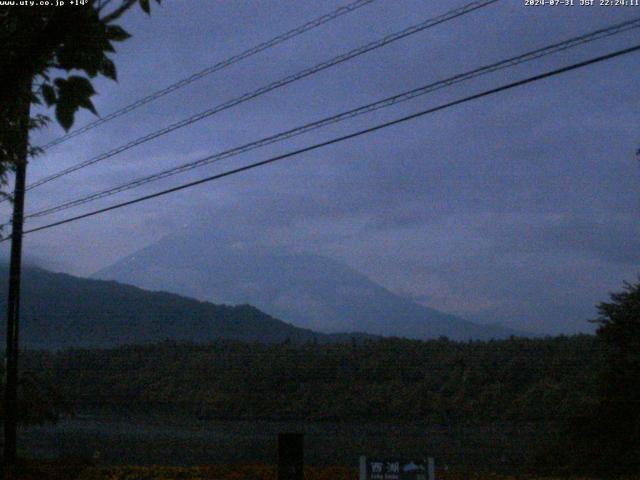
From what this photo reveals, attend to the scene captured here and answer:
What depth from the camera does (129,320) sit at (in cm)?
4391

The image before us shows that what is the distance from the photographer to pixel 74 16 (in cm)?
341

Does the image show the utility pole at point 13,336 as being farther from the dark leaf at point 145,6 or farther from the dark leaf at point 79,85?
the dark leaf at point 79,85

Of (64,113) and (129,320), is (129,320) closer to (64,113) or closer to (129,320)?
(129,320)

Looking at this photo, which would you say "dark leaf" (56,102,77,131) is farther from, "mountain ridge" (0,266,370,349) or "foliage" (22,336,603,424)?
"mountain ridge" (0,266,370,349)

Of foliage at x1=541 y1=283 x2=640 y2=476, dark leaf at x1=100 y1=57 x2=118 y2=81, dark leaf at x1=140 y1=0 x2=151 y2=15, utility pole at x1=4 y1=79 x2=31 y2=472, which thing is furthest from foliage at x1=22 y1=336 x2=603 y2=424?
dark leaf at x1=100 y1=57 x2=118 y2=81

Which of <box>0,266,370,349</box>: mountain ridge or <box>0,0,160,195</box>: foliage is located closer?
<box>0,0,160,195</box>: foliage

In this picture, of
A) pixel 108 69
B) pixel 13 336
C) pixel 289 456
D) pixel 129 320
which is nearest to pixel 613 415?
pixel 289 456

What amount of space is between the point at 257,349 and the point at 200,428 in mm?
5522

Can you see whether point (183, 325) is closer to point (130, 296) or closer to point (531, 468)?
point (130, 296)

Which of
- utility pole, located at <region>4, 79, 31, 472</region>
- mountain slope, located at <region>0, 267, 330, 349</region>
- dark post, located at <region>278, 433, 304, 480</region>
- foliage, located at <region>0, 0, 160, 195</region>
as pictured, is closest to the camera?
foliage, located at <region>0, 0, 160, 195</region>

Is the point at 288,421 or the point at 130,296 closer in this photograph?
the point at 288,421

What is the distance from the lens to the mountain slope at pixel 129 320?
4038 centimetres

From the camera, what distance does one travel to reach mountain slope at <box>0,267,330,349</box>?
40.4 metres

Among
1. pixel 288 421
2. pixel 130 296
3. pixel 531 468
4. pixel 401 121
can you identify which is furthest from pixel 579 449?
pixel 130 296
